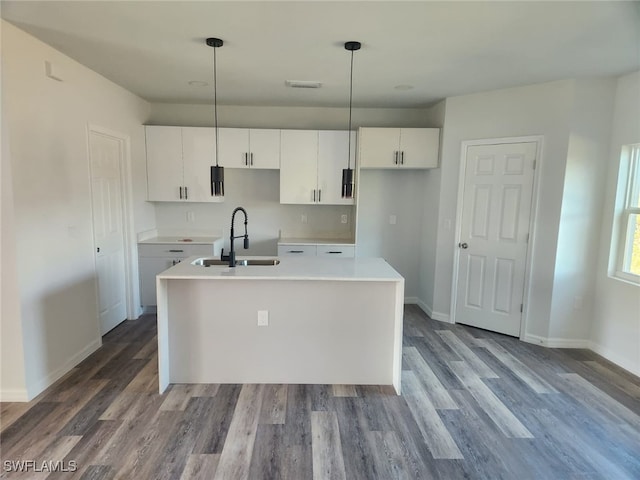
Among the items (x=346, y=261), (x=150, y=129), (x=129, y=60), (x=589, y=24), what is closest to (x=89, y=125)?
(x=129, y=60)

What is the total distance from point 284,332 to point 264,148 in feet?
8.00

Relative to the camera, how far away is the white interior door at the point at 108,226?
3.42m

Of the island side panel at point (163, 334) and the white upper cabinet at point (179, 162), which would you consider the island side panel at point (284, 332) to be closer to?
the island side panel at point (163, 334)

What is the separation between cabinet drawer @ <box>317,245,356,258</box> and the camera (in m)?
4.37

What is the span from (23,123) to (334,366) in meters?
2.81

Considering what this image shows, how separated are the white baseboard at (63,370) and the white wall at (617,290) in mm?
4735

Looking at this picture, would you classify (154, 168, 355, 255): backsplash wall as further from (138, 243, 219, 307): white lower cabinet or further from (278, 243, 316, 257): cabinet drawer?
(138, 243, 219, 307): white lower cabinet

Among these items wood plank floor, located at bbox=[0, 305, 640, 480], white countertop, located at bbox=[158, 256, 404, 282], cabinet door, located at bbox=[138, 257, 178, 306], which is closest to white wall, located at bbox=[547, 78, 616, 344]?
wood plank floor, located at bbox=[0, 305, 640, 480]

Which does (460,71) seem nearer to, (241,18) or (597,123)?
(597,123)

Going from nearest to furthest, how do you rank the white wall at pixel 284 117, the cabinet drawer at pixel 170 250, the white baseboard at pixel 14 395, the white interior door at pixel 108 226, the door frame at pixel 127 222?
the white baseboard at pixel 14 395 → the white interior door at pixel 108 226 → the door frame at pixel 127 222 → the cabinet drawer at pixel 170 250 → the white wall at pixel 284 117

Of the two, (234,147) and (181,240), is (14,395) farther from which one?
(234,147)

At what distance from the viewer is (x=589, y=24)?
7.38 ft

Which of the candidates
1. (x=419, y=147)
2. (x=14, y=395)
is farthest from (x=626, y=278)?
(x=14, y=395)

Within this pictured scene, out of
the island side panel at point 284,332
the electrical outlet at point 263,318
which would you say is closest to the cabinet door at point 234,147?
the island side panel at point 284,332
